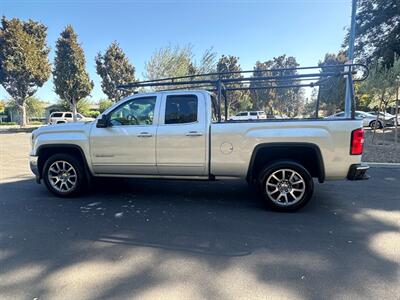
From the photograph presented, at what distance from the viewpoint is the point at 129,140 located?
4.94m

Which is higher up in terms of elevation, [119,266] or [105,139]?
[105,139]

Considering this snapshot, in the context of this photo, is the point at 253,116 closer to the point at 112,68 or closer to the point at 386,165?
the point at 386,165

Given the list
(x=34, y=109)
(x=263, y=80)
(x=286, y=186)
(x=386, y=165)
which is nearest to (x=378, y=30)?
(x=386, y=165)

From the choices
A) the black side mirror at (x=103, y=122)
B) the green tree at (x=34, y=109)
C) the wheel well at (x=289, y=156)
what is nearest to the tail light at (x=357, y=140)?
the wheel well at (x=289, y=156)

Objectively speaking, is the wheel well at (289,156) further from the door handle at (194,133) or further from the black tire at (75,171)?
the black tire at (75,171)

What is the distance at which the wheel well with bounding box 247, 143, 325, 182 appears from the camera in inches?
173

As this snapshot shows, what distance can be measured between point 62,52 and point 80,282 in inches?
1240

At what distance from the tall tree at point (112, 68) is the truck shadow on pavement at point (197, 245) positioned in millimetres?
28835

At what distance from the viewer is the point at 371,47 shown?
17422mm

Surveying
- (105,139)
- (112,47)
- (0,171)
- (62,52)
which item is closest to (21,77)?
(62,52)

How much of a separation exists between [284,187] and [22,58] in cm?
2995

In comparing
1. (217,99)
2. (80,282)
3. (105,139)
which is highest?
(217,99)

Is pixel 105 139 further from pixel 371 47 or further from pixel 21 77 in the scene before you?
pixel 21 77

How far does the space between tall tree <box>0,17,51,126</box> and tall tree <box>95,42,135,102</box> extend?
5.46 m
